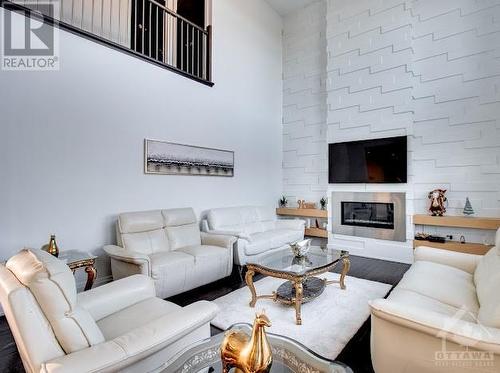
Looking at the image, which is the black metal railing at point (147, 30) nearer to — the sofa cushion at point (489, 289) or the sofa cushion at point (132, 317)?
the sofa cushion at point (132, 317)

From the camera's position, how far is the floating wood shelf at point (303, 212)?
205 inches

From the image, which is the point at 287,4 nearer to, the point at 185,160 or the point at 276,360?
the point at 185,160

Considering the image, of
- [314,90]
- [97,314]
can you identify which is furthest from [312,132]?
[97,314]

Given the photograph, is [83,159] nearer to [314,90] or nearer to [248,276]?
[248,276]

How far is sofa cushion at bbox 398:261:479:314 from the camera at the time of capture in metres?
1.80

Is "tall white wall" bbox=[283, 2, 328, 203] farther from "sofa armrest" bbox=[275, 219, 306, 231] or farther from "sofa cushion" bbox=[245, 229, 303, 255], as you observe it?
"sofa cushion" bbox=[245, 229, 303, 255]

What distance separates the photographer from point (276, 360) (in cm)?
122

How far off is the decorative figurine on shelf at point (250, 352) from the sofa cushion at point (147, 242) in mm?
2308

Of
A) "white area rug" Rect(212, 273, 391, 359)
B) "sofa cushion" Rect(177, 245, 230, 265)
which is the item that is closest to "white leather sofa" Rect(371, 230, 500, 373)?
"white area rug" Rect(212, 273, 391, 359)

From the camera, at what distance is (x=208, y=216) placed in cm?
410

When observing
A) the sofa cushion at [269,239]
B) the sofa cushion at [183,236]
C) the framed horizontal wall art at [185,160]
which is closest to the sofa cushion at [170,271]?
the sofa cushion at [183,236]

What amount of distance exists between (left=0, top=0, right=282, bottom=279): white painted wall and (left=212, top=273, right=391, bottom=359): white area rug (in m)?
1.69

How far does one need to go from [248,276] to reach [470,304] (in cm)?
169

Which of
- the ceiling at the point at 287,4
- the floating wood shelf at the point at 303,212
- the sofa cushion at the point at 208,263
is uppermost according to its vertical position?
the ceiling at the point at 287,4
